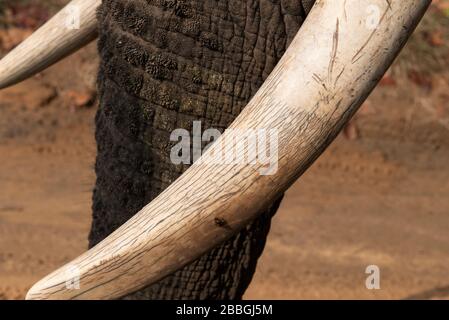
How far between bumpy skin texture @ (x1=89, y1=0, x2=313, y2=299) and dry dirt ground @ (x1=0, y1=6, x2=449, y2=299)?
120 centimetres

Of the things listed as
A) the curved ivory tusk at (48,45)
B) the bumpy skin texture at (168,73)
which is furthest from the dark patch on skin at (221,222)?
the curved ivory tusk at (48,45)

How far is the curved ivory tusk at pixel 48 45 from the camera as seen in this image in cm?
210

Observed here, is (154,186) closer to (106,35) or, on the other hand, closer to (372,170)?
(106,35)

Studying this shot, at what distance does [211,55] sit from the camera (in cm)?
167

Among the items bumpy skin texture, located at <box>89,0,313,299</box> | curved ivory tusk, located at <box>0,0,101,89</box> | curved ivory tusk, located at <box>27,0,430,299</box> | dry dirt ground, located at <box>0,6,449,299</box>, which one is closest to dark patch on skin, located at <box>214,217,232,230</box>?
curved ivory tusk, located at <box>27,0,430,299</box>

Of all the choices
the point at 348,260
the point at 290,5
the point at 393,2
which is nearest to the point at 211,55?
the point at 290,5

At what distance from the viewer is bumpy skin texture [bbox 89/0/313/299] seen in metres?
1.66

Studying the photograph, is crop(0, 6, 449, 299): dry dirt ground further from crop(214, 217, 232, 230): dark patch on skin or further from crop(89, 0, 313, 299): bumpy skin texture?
crop(214, 217, 232, 230): dark patch on skin

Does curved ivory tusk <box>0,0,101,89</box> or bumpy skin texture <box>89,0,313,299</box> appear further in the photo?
curved ivory tusk <box>0,0,101,89</box>

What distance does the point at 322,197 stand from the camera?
4.39 metres

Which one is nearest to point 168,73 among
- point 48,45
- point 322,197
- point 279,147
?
point 279,147

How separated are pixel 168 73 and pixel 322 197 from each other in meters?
2.78

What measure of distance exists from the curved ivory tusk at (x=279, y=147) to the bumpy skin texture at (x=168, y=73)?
269 mm

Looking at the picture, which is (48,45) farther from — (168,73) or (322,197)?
(322,197)
